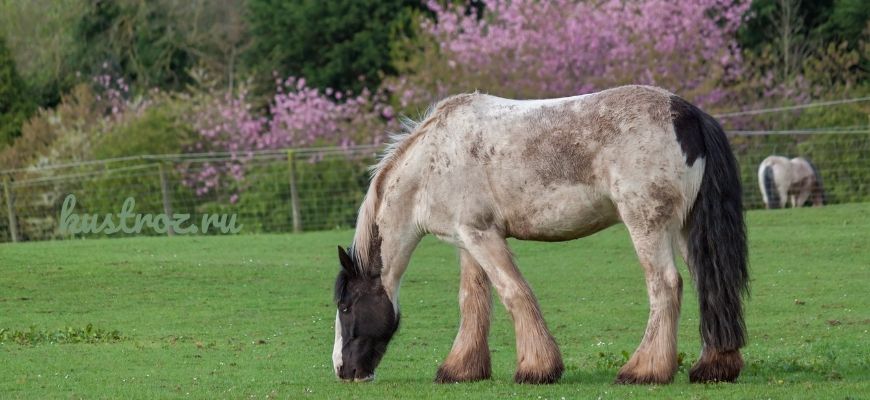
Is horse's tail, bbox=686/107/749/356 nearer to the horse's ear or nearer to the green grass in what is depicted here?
the green grass

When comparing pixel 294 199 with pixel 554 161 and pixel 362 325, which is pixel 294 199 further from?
pixel 554 161

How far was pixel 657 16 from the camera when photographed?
101ft

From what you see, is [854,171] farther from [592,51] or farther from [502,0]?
[502,0]

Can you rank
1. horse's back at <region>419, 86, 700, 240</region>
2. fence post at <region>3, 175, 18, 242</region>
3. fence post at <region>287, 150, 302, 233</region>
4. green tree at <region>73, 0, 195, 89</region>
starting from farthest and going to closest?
green tree at <region>73, 0, 195, 89</region>, fence post at <region>3, 175, 18, 242</region>, fence post at <region>287, 150, 302, 233</region>, horse's back at <region>419, 86, 700, 240</region>

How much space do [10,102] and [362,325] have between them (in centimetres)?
2647

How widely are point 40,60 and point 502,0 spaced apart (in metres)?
14.0

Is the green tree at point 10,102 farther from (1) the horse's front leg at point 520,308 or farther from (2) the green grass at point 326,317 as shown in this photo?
(1) the horse's front leg at point 520,308

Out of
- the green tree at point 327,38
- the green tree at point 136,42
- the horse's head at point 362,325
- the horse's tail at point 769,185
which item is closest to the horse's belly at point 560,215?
the horse's head at point 362,325

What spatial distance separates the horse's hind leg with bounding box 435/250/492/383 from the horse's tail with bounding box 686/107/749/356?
1677 mm

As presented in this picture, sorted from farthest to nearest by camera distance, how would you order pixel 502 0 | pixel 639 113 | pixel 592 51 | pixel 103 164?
pixel 502 0, pixel 592 51, pixel 103 164, pixel 639 113

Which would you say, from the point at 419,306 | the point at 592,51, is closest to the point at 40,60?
the point at 592,51

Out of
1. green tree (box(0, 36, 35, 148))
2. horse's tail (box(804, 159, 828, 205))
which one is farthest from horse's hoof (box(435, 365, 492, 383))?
green tree (box(0, 36, 35, 148))

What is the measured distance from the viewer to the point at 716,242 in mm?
8305

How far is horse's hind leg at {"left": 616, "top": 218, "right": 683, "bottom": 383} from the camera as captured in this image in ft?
27.5
